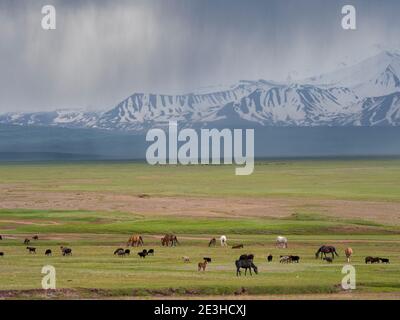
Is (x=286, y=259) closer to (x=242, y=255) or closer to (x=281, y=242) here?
(x=242, y=255)

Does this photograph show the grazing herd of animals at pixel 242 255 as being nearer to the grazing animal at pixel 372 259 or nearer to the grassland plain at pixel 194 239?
the grazing animal at pixel 372 259

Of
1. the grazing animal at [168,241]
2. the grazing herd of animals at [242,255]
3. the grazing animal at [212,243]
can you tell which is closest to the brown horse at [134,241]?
the grazing herd of animals at [242,255]

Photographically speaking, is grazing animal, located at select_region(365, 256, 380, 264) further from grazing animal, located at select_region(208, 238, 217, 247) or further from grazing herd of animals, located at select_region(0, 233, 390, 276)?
grazing animal, located at select_region(208, 238, 217, 247)

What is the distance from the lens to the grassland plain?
36.4m

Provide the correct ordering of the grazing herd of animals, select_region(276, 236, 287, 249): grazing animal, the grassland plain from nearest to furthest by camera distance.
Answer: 1. the grassland plain
2. the grazing herd of animals
3. select_region(276, 236, 287, 249): grazing animal

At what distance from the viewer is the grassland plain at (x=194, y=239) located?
36.4 meters

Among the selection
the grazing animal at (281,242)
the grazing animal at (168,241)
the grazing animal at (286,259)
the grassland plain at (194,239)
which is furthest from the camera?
the grazing animal at (168,241)

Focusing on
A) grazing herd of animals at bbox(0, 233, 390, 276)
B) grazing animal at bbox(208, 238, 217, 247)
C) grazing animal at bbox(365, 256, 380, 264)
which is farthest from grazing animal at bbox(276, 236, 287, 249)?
grazing animal at bbox(365, 256, 380, 264)

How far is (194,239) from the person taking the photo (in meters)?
63.0

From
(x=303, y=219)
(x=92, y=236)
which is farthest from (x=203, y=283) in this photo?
(x=303, y=219)
